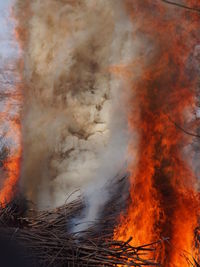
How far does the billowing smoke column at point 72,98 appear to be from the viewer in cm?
712

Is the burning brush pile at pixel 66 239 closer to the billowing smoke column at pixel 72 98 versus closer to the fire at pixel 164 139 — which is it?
A: the fire at pixel 164 139

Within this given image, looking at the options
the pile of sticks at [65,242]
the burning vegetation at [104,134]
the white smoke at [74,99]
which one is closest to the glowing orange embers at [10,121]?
the burning vegetation at [104,134]

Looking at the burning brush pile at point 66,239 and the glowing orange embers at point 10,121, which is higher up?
the glowing orange embers at point 10,121

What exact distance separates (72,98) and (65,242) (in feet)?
11.4

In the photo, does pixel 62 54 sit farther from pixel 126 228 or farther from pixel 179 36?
pixel 126 228

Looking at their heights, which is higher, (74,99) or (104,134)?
(74,99)

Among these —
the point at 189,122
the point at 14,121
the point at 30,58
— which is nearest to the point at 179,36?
the point at 189,122

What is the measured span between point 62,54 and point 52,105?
4.00 feet

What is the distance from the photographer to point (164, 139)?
21.0ft

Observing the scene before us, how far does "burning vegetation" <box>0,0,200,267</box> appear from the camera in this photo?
19.4 ft

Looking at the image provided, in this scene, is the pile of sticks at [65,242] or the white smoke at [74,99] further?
the white smoke at [74,99]

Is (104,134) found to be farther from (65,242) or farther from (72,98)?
(65,242)

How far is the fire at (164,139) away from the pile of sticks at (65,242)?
1.45 feet

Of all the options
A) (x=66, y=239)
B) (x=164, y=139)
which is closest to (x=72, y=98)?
(x=164, y=139)
